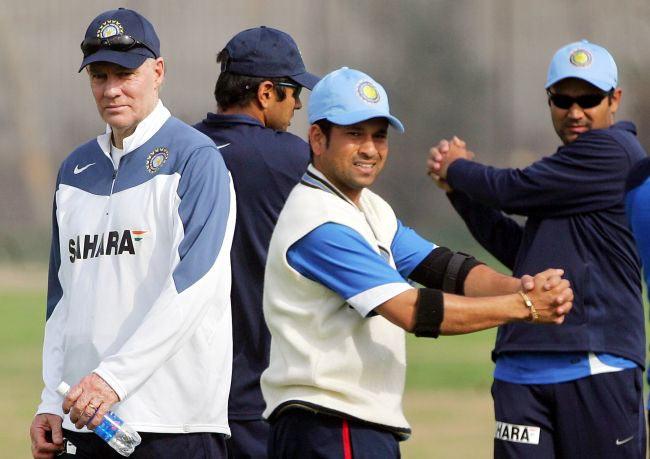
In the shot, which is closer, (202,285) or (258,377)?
(202,285)

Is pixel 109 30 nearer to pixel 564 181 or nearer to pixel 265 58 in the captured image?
pixel 265 58

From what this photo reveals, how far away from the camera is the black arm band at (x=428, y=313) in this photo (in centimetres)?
368

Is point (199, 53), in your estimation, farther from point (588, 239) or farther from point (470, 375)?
point (588, 239)

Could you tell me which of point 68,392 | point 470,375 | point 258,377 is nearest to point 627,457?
point 258,377

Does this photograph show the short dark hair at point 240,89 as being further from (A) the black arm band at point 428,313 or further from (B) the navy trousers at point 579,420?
(A) the black arm band at point 428,313

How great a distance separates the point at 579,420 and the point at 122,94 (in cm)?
197

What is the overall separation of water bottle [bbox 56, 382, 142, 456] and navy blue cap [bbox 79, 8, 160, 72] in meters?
0.89

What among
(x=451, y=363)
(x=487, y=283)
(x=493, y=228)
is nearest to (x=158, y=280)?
(x=487, y=283)

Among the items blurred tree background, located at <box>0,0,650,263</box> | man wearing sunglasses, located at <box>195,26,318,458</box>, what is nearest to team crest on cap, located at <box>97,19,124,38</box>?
man wearing sunglasses, located at <box>195,26,318,458</box>

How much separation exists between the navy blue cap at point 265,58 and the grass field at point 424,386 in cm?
370

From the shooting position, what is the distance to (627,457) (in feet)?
16.0

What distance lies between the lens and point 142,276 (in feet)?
12.4

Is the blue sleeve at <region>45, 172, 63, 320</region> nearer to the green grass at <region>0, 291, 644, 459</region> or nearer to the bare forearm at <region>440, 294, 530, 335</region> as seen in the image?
the bare forearm at <region>440, 294, 530, 335</region>

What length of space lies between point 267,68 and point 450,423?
16.1 feet
